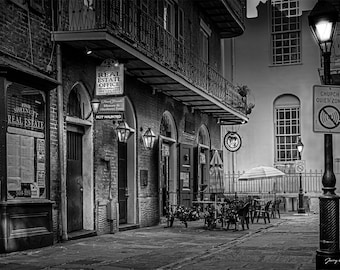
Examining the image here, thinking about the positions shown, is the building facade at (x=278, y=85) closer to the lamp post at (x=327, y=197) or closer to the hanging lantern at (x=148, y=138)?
the hanging lantern at (x=148, y=138)

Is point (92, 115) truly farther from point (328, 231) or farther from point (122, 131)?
point (328, 231)

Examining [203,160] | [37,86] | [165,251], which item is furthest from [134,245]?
[203,160]

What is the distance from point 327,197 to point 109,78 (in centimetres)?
696

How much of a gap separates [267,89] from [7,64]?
2308 centimetres

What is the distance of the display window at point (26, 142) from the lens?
1221 centimetres

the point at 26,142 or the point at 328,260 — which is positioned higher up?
the point at 26,142

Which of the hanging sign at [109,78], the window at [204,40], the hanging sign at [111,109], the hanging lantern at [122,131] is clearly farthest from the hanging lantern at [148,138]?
the window at [204,40]

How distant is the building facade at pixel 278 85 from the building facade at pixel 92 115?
34.1 feet

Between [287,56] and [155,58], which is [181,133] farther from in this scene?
[287,56]

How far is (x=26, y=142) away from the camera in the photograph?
12.7 meters

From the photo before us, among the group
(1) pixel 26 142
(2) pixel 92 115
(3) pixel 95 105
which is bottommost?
(1) pixel 26 142

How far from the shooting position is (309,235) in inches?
660

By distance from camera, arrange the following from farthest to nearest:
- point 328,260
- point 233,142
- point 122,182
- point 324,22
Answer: point 233,142 → point 122,182 → point 324,22 → point 328,260

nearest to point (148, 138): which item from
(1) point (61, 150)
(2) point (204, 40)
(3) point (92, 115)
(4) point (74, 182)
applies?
(3) point (92, 115)
